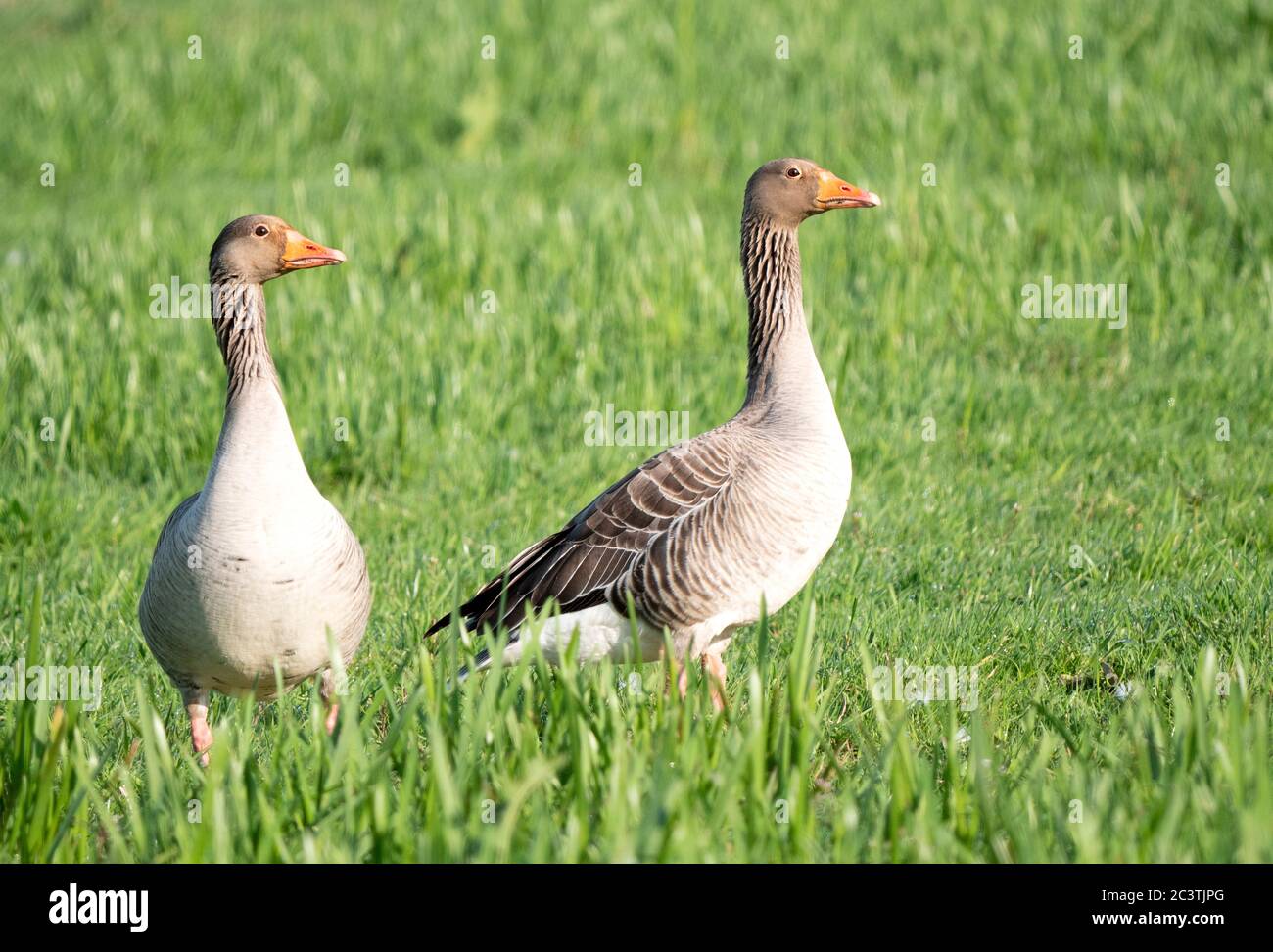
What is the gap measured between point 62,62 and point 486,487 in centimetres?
1001

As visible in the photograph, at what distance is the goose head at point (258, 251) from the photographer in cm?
521

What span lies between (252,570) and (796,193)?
269 cm

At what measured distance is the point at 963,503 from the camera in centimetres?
736

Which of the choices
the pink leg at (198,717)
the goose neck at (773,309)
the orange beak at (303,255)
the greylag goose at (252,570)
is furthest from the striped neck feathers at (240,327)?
the goose neck at (773,309)

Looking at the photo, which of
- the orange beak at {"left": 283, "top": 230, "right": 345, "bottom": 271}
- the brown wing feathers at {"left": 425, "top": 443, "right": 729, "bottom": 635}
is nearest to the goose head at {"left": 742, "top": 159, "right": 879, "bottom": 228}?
the brown wing feathers at {"left": 425, "top": 443, "right": 729, "bottom": 635}

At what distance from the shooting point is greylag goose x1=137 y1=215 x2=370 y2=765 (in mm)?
4641

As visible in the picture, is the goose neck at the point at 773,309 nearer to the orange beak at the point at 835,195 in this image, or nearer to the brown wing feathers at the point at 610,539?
the orange beak at the point at 835,195

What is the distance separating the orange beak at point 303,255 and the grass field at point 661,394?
1.58 metres

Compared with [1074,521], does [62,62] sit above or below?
above

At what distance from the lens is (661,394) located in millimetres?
8602

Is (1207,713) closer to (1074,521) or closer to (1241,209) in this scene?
(1074,521)

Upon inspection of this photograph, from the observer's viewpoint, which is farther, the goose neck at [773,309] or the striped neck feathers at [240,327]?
the goose neck at [773,309]

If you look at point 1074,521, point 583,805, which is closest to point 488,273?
point 1074,521

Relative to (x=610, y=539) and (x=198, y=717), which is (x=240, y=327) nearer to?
(x=198, y=717)
